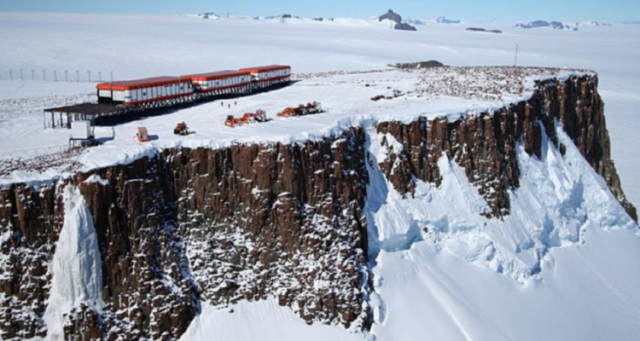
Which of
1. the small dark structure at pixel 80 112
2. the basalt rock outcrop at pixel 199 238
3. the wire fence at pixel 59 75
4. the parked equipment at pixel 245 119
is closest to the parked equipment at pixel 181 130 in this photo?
the parked equipment at pixel 245 119

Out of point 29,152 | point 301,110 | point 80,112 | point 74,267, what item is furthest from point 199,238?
point 301,110

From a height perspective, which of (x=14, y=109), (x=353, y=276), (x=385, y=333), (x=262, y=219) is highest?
(x=14, y=109)

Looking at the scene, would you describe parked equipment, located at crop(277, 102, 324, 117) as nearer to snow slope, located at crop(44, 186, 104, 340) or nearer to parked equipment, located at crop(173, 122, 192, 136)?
parked equipment, located at crop(173, 122, 192, 136)

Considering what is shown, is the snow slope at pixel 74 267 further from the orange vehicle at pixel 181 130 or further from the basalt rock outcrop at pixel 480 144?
the basalt rock outcrop at pixel 480 144

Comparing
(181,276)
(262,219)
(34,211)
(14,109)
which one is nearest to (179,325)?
(181,276)

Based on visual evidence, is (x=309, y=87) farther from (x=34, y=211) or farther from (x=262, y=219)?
(x=34, y=211)

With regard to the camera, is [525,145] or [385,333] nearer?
[385,333]

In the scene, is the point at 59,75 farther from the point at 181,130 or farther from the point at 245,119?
the point at 181,130
